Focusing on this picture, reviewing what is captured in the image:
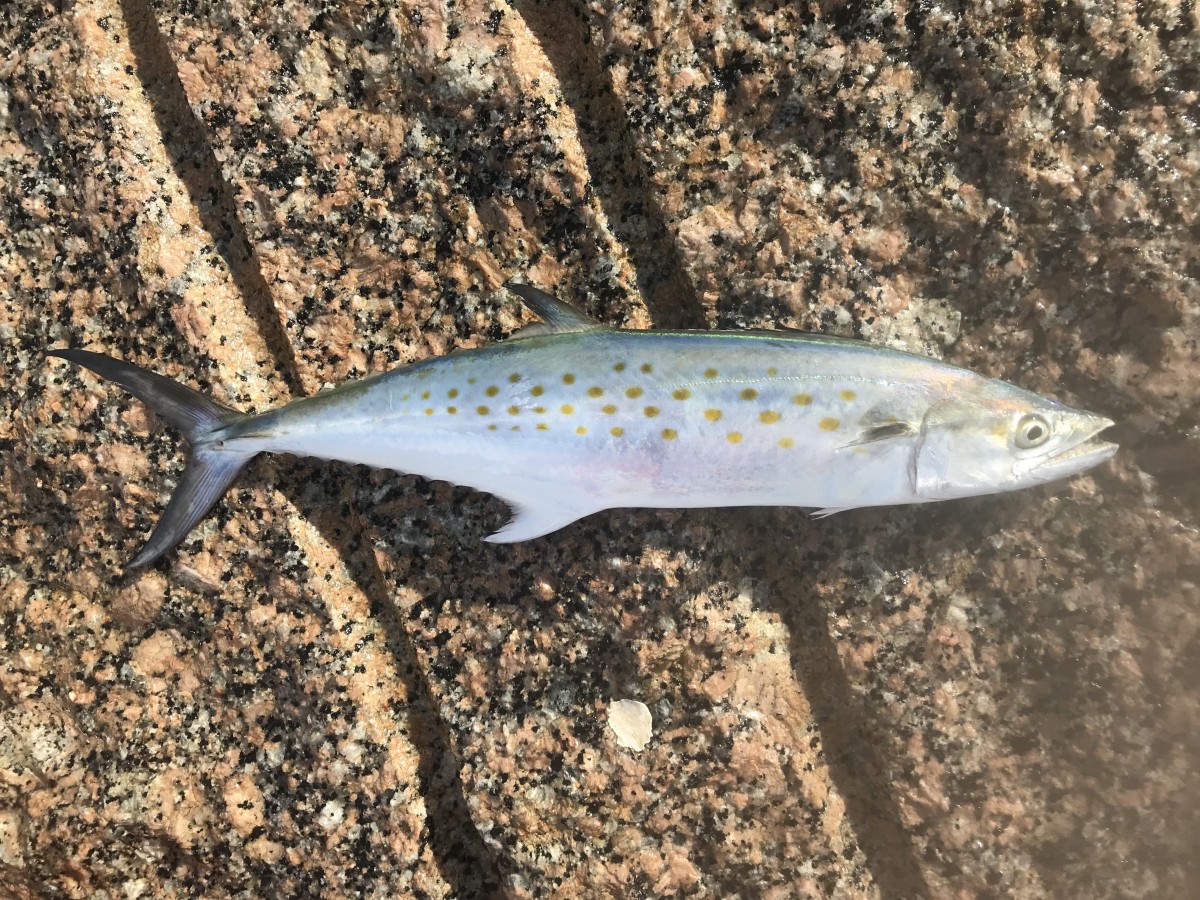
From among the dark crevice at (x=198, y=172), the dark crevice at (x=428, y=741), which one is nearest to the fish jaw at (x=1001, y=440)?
the dark crevice at (x=428, y=741)

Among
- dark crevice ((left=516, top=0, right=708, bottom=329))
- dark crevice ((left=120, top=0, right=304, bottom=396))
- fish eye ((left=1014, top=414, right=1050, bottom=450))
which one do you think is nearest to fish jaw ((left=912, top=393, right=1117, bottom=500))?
fish eye ((left=1014, top=414, right=1050, bottom=450))

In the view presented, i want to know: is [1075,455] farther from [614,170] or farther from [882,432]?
[614,170]

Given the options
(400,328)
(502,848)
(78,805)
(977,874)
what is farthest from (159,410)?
(977,874)

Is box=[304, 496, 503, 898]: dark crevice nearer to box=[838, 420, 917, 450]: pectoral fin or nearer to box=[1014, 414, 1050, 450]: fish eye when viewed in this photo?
box=[838, 420, 917, 450]: pectoral fin

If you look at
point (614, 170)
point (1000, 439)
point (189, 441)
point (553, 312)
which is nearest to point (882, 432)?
point (1000, 439)

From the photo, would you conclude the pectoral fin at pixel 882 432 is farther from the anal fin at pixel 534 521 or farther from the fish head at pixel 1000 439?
the anal fin at pixel 534 521

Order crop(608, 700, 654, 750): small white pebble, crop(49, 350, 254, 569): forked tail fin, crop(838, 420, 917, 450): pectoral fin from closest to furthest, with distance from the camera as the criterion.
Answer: crop(838, 420, 917, 450): pectoral fin < crop(49, 350, 254, 569): forked tail fin < crop(608, 700, 654, 750): small white pebble

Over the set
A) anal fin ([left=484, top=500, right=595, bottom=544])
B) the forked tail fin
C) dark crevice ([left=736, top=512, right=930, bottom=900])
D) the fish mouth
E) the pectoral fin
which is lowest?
dark crevice ([left=736, top=512, right=930, bottom=900])
